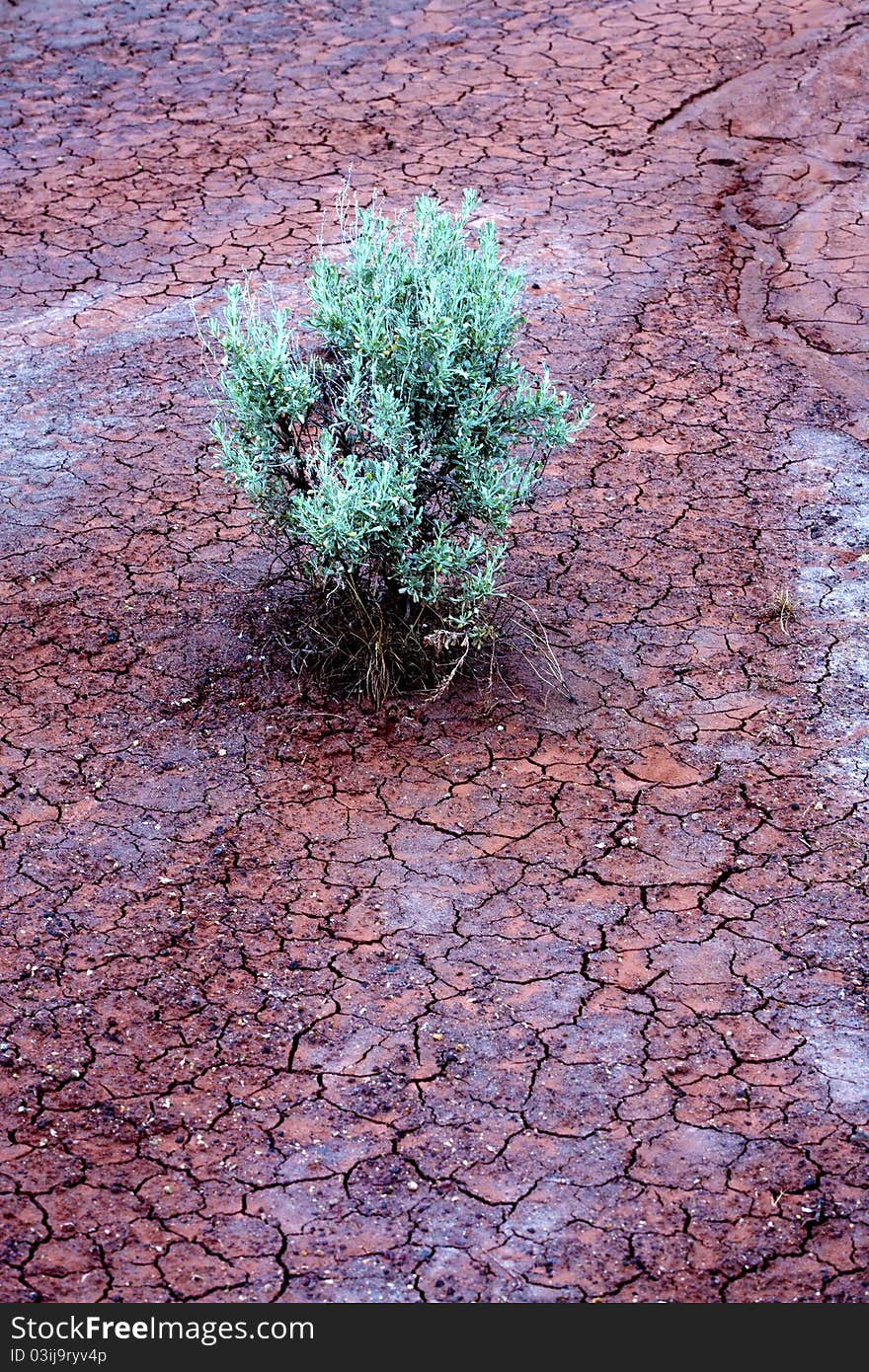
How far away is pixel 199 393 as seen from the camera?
6988 mm

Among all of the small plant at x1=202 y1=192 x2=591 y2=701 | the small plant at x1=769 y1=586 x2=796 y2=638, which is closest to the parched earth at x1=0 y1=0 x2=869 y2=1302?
the small plant at x1=769 y1=586 x2=796 y2=638

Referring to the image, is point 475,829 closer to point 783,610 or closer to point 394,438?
point 394,438

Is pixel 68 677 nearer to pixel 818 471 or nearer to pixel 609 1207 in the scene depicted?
pixel 609 1207

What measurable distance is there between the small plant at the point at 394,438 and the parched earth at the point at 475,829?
0.34m

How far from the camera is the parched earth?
3.38 meters

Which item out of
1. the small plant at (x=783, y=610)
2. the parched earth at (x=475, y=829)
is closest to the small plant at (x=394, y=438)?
the parched earth at (x=475, y=829)

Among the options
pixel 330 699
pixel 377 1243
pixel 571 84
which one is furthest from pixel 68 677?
pixel 571 84

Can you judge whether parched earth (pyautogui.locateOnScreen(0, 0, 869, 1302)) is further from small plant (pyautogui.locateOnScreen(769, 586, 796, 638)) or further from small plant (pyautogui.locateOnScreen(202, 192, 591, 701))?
small plant (pyautogui.locateOnScreen(202, 192, 591, 701))

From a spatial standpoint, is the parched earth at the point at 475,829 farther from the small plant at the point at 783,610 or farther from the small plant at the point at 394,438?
the small plant at the point at 394,438

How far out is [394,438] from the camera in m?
4.67

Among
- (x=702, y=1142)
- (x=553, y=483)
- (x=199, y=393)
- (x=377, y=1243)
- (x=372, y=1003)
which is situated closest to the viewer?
(x=377, y=1243)

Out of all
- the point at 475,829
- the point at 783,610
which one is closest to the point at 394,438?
the point at 475,829

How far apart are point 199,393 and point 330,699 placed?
249cm

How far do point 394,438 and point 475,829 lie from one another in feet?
4.14
